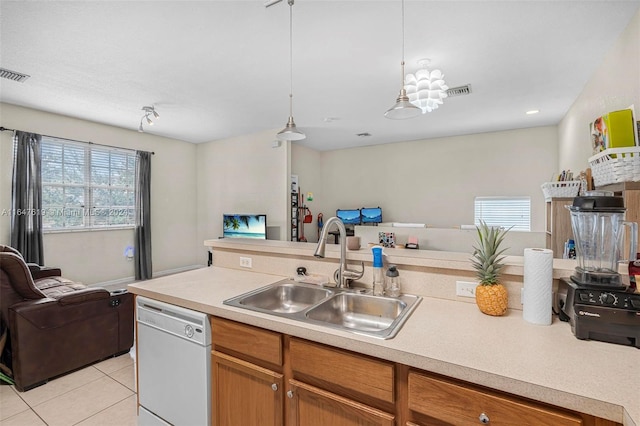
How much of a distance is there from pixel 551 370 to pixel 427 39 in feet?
8.31

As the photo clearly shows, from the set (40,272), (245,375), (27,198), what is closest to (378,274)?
(245,375)

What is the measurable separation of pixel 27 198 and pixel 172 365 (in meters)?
4.24

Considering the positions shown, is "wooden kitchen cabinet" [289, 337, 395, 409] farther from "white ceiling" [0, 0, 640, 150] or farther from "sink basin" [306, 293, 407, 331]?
"white ceiling" [0, 0, 640, 150]

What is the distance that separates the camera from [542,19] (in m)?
2.21

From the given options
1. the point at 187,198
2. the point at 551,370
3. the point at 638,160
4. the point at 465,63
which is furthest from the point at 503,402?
the point at 187,198

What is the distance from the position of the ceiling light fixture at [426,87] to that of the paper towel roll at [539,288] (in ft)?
6.25

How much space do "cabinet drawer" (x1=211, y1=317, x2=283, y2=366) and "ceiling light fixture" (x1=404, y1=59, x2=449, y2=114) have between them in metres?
2.36

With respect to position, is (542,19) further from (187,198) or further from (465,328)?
(187,198)

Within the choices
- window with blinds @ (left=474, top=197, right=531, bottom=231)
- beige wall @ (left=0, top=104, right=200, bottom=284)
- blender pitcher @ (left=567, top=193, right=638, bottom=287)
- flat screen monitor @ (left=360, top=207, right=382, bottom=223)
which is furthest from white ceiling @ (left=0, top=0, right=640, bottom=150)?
flat screen monitor @ (left=360, top=207, right=382, bottom=223)

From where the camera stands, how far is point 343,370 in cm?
106

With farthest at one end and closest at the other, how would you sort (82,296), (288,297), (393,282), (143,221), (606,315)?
Result: (143,221), (82,296), (288,297), (393,282), (606,315)

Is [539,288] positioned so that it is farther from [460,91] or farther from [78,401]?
[460,91]

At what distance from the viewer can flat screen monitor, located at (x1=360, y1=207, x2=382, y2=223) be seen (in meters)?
6.54

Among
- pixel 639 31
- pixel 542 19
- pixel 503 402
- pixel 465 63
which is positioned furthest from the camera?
pixel 465 63
